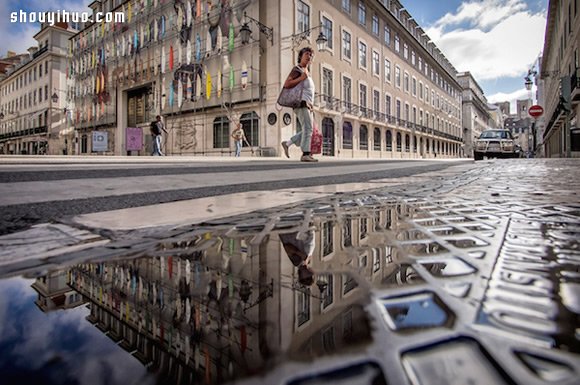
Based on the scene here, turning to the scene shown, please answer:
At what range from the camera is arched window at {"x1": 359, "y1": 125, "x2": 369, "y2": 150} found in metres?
25.2

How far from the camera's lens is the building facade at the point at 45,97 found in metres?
37.5

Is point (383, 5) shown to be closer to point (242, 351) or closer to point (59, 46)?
point (242, 351)

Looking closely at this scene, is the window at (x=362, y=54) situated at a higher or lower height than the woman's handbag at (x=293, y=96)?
higher

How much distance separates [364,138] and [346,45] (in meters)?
6.62

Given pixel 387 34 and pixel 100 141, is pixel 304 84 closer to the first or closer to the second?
pixel 100 141

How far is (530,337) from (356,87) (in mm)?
26043

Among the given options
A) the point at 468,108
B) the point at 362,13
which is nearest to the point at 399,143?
the point at 362,13

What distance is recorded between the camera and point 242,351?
516 mm

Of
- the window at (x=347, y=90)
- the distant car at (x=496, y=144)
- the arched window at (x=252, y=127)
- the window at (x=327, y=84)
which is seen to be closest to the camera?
the distant car at (x=496, y=144)

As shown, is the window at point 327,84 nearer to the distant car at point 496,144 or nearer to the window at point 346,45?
the window at point 346,45

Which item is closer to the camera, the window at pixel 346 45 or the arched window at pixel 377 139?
the window at pixel 346 45

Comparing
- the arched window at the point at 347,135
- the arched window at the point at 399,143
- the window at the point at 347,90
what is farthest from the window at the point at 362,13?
the arched window at the point at 399,143

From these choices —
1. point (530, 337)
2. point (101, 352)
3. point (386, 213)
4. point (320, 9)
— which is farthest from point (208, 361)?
point (320, 9)

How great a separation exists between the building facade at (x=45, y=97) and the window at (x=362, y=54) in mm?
29774
